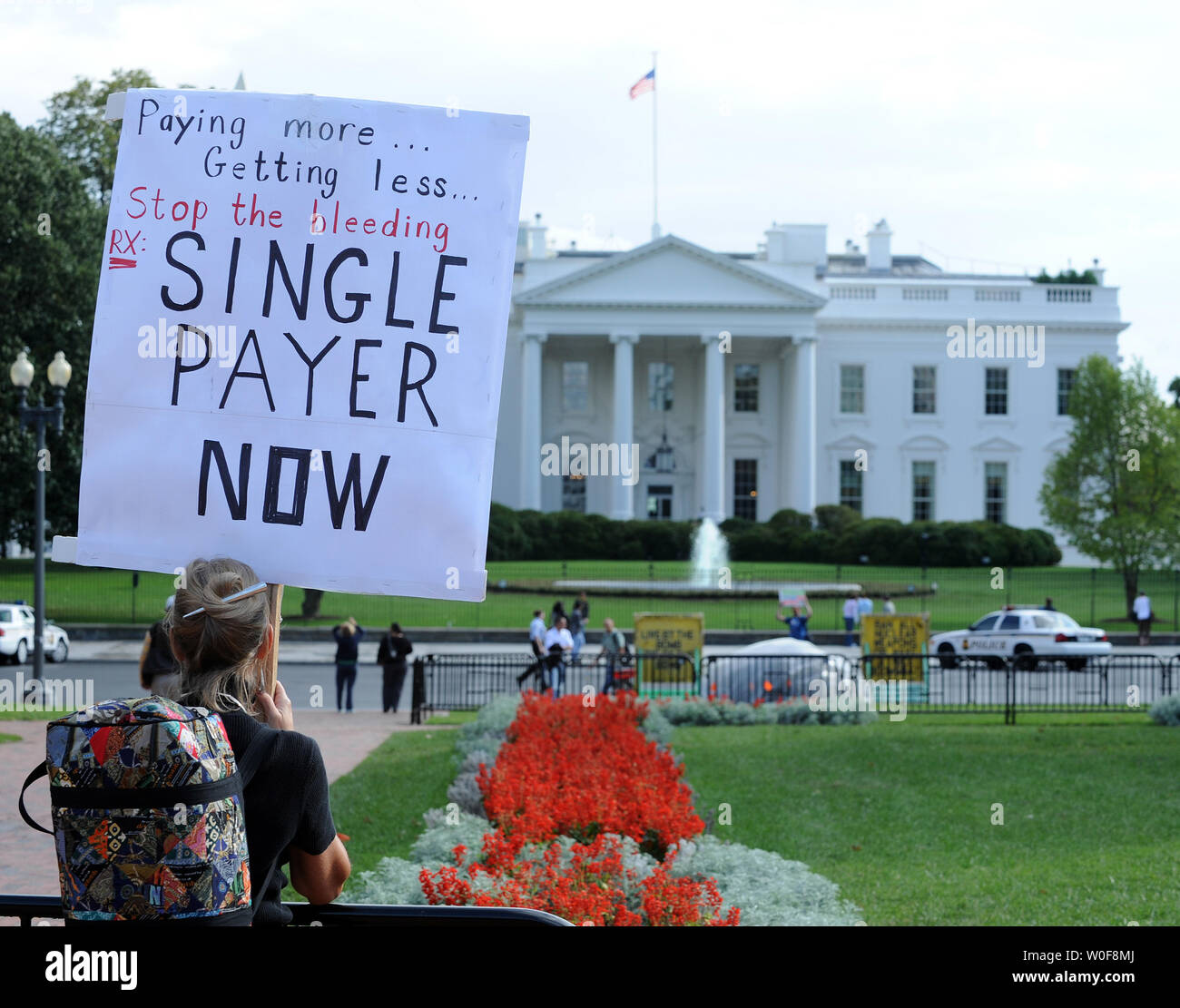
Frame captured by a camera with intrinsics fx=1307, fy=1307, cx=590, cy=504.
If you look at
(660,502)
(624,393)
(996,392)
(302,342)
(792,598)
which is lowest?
(792,598)

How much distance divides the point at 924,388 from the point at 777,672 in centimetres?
5155

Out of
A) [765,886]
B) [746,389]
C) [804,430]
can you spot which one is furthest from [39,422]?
[746,389]

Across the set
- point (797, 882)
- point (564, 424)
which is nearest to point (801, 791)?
point (797, 882)

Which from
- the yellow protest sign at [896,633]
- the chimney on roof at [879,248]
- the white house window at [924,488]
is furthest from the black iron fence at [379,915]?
the chimney on roof at [879,248]

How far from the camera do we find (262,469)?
3.13m

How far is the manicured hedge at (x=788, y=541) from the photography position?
5144 cm

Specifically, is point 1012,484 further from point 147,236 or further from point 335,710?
point 147,236

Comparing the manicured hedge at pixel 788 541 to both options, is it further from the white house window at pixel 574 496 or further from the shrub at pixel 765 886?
the shrub at pixel 765 886

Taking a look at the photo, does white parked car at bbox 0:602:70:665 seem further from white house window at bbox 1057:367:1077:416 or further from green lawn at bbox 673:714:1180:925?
white house window at bbox 1057:367:1077:416

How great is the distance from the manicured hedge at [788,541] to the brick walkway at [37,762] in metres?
33.5

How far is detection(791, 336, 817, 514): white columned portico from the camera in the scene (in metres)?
62.5

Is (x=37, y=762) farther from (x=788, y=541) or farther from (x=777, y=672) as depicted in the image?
(x=788, y=541)

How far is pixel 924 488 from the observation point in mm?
67312

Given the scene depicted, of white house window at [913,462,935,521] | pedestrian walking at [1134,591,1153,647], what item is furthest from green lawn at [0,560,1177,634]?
white house window at [913,462,935,521]
